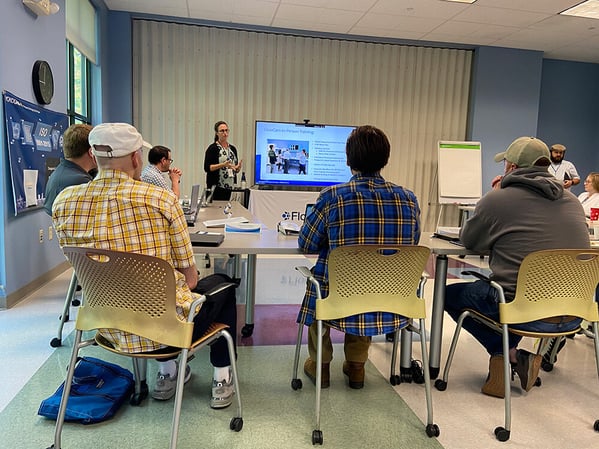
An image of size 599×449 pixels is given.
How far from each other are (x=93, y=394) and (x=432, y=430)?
1.42m

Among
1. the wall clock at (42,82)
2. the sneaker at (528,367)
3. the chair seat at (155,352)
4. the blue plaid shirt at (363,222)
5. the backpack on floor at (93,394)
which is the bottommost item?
the backpack on floor at (93,394)

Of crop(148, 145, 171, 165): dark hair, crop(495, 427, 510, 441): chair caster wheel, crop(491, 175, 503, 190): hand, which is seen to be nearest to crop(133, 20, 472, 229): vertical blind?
crop(148, 145, 171, 165): dark hair

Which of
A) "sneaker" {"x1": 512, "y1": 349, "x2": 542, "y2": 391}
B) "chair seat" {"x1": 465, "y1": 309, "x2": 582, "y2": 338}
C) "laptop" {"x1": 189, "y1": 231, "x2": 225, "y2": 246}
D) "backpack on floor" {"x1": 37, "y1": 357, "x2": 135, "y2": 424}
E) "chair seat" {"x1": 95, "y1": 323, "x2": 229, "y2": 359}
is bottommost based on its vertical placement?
"backpack on floor" {"x1": 37, "y1": 357, "x2": 135, "y2": 424}

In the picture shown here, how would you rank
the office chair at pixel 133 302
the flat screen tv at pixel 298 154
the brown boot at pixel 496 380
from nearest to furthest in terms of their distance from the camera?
the office chair at pixel 133 302, the brown boot at pixel 496 380, the flat screen tv at pixel 298 154

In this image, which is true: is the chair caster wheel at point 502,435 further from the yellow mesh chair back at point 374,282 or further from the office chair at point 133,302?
the office chair at point 133,302

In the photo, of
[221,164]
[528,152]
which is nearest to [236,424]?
[528,152]

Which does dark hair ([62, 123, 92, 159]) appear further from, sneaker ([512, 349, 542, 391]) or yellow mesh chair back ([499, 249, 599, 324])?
sneaker ([512, 349, 542, 391])

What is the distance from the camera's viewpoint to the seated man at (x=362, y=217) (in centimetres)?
185

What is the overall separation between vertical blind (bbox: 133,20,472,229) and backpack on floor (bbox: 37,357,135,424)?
454cm

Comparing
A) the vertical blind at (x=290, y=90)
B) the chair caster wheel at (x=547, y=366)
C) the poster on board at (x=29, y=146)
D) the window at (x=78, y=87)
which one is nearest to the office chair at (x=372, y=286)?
the chair caster wheel at (x=547, y=366)

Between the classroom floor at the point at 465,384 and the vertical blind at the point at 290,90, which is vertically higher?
the vertical blind at the point at 290,90

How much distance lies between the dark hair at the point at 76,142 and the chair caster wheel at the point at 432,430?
241 centimetres

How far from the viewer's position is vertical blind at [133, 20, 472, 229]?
20.1ft

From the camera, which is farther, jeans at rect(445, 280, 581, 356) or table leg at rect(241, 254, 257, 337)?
table leg at rect(241, 254, 257, 337)
